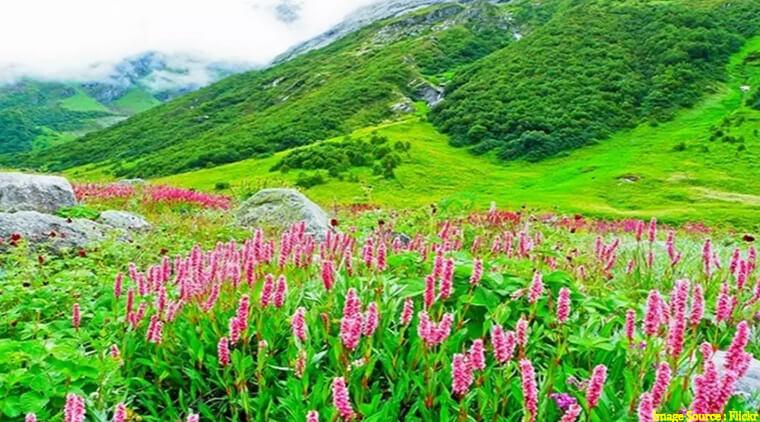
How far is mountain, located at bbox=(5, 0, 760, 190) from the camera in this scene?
309 ft

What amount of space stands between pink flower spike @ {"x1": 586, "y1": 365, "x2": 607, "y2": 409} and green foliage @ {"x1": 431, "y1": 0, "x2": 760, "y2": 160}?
86.7 meters

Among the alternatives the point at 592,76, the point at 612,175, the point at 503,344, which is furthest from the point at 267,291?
the point at 592,76

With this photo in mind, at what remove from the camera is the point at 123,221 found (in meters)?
16.4

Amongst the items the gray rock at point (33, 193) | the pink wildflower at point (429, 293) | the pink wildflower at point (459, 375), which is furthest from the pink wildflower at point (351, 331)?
the gray rock at point (33, 193)

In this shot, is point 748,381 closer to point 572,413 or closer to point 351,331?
point 572,413

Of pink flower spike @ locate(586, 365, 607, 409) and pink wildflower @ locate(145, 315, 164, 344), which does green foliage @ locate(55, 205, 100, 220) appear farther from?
pink flower spike @ locate(586, 365, 607, 409)

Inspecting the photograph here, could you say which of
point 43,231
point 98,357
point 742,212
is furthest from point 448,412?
point 742,212

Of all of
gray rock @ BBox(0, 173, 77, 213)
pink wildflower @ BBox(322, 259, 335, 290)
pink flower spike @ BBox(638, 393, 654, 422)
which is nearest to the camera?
pink flower spike @ BBox(638, 393, 654, 422)

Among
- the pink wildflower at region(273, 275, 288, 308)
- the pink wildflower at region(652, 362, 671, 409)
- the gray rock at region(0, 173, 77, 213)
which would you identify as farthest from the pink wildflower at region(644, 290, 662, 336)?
the gray rock at region(0, 173, 77, 213)

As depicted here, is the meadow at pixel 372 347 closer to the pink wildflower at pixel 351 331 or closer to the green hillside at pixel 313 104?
the pink wildflower at pixel 351 331

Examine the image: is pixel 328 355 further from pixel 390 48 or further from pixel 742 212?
pixel 390 48

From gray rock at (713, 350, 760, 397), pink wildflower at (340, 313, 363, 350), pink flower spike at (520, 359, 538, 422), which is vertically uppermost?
pink wildflower at (340, 313, 363, 350)

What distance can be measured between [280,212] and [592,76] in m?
96.0

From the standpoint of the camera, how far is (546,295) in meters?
5.47
